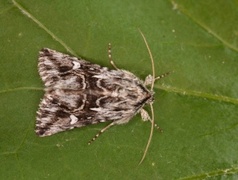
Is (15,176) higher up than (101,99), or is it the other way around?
(101,99)

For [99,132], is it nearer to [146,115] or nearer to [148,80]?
[146,115]

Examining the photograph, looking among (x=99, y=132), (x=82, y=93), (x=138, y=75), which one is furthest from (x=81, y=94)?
(x=138, y=75)

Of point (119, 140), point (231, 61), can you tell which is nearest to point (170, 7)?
point (231, 61)

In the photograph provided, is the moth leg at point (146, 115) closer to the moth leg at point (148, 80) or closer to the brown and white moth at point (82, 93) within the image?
the brown and white moth at point (82, 93)

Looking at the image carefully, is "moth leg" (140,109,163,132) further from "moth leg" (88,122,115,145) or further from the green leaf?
"moth leg" (88,122,115,145)

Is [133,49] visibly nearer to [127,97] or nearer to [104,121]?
[127,97]

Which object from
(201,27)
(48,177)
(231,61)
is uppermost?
(201,27)

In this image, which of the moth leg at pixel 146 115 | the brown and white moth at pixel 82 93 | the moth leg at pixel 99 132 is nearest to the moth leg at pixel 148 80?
the brown and white moth at pixel 82 93
